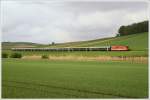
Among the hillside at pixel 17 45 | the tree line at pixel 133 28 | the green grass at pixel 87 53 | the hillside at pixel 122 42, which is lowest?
Answer: the green grass at pixel 87 53

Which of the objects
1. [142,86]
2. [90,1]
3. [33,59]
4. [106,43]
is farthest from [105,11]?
[33,59]

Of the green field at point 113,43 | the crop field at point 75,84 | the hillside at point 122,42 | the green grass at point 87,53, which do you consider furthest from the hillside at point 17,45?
the crop field at point 75,84

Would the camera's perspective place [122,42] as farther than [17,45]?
Yes

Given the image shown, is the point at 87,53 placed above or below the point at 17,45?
below

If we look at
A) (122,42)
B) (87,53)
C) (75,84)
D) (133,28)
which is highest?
(133,28)

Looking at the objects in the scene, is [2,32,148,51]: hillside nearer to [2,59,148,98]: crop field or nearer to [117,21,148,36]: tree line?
[117,21,148,36]: tree line

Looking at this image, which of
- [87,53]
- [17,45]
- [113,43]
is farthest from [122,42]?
[17,45]

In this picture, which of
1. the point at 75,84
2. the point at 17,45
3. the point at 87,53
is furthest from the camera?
the point at 87,53

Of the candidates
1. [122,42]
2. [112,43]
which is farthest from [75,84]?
[122,42]

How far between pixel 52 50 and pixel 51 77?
2269 millimetres

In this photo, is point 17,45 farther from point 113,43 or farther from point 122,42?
point 122,42

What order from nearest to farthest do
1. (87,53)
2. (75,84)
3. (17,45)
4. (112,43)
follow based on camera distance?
(75,84) → (17,45) → (112,43) → (87,53)

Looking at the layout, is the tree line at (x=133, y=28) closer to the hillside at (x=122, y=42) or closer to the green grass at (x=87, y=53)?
the hillside at (x=122, y=42)

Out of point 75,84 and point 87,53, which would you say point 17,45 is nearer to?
point 87,53
